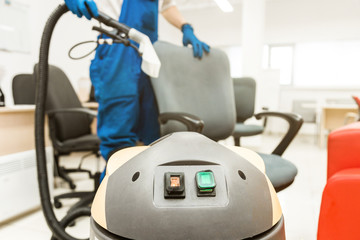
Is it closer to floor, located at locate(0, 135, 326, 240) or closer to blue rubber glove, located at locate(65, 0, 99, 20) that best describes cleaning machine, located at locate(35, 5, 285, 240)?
blue rubber glove, located at locate(65, 0, 99, 20)

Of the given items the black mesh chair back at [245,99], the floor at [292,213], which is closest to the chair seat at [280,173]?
the floor at [292,213]

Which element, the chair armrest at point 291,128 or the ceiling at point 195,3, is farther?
the ceiling at point 195,3

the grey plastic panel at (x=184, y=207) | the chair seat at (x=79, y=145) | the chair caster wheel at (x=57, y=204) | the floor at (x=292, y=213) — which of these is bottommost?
the floor at (x=292, y=213)

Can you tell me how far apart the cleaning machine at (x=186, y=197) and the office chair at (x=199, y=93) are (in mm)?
498

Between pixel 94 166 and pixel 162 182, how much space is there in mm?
2517

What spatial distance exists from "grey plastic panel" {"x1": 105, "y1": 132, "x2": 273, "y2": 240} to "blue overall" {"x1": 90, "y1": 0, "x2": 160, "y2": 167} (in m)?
0.65

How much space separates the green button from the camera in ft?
1.53

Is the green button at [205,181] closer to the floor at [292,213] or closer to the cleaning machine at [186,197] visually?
the cleaning machine at [186,197]

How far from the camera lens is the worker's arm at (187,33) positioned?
50.9 inches

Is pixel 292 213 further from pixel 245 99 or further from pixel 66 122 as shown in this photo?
pixel 66 122

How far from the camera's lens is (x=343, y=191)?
776 millimetres

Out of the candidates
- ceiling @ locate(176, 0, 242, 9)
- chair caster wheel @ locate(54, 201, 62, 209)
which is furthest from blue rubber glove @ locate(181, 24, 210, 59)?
ceiling @ locate(176, 0, 242, 9)

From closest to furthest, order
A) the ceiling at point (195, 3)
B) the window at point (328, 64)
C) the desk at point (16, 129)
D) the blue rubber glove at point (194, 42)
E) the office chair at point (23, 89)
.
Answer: the blue rubber glove at point (194, 42) → the desk at point (16, 129) → the office chair at point (23, 89) → the window at point (328, 64) → the ceiling at point (195, 3)

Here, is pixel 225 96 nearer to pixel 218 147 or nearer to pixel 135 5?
pixel 135 5
